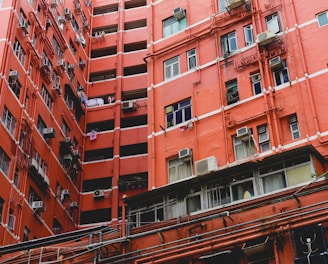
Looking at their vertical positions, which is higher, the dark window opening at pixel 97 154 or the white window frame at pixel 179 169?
the dark window opening at pixel 97 154

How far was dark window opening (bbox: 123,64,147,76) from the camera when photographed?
44469mm

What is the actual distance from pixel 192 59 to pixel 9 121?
34.0ft

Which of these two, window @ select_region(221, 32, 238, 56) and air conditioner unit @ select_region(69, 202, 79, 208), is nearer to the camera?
window @ select_region(221, 32, 238, 56)

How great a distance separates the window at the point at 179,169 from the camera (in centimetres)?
2623

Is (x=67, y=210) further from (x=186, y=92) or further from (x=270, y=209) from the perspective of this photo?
(x=270, y=209)

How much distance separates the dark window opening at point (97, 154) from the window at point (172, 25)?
12.6 metres

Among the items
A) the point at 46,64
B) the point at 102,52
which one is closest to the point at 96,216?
the point at 46,64

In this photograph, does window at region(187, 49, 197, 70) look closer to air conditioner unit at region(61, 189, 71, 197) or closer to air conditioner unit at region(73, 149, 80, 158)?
air conditioner unit at region(61, 189, 71, 197)

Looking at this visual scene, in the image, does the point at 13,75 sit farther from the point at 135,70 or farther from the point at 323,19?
the point at 323,19

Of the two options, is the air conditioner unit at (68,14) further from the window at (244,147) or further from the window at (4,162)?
the window at (244,147)

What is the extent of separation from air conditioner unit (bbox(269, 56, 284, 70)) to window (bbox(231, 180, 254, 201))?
256 inches

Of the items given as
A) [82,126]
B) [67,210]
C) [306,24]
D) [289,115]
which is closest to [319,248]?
[289,115]

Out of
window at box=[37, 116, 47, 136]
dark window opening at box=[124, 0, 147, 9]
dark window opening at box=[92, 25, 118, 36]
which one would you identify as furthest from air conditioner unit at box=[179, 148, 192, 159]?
dark window opening at box=[124, 0, 147, 9]

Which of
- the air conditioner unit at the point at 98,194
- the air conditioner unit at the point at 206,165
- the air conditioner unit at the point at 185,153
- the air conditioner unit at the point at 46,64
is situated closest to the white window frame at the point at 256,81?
the air conditioner unit at the point at 206,165
